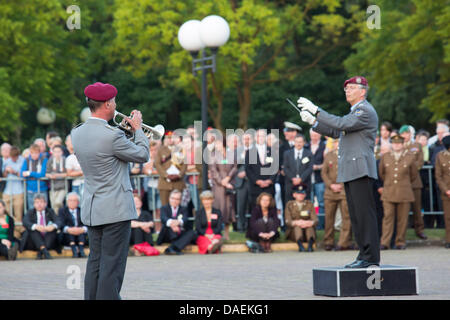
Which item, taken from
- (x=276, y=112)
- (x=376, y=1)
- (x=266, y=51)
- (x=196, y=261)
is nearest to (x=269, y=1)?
(x=266, y=51)

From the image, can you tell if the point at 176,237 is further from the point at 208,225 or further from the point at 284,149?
the point at 284,149

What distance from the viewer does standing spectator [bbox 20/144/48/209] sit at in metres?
17.6

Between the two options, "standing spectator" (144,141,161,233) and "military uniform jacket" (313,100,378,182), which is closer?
"military uniform jacket" (313,100,378,182)

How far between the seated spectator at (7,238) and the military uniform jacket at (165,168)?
316 cm

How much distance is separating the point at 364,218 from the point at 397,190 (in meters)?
6.69

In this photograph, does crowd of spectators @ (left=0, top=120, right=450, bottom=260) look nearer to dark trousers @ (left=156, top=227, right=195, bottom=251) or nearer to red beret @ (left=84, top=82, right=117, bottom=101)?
dark trousers @ (left=156, top=227, right=195, bottom=251)

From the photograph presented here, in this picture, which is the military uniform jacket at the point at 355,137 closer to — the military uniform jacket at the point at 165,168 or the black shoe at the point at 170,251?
the black shoe at the point at 170,251

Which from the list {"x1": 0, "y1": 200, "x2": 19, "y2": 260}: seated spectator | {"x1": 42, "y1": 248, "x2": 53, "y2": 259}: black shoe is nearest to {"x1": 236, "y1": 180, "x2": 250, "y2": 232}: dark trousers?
{"x1": 42, "y1": 248, "x2": 53, "y2": 259}: black shoe

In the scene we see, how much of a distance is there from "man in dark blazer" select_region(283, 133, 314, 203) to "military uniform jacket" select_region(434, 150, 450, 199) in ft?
7.66

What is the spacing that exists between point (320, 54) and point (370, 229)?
1266 inches

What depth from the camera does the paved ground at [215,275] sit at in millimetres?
9875

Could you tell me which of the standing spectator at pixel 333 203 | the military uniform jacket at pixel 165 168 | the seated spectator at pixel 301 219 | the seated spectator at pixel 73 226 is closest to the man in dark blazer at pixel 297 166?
the seated spectator at pixel 301 219

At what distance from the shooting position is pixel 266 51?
4103cm
